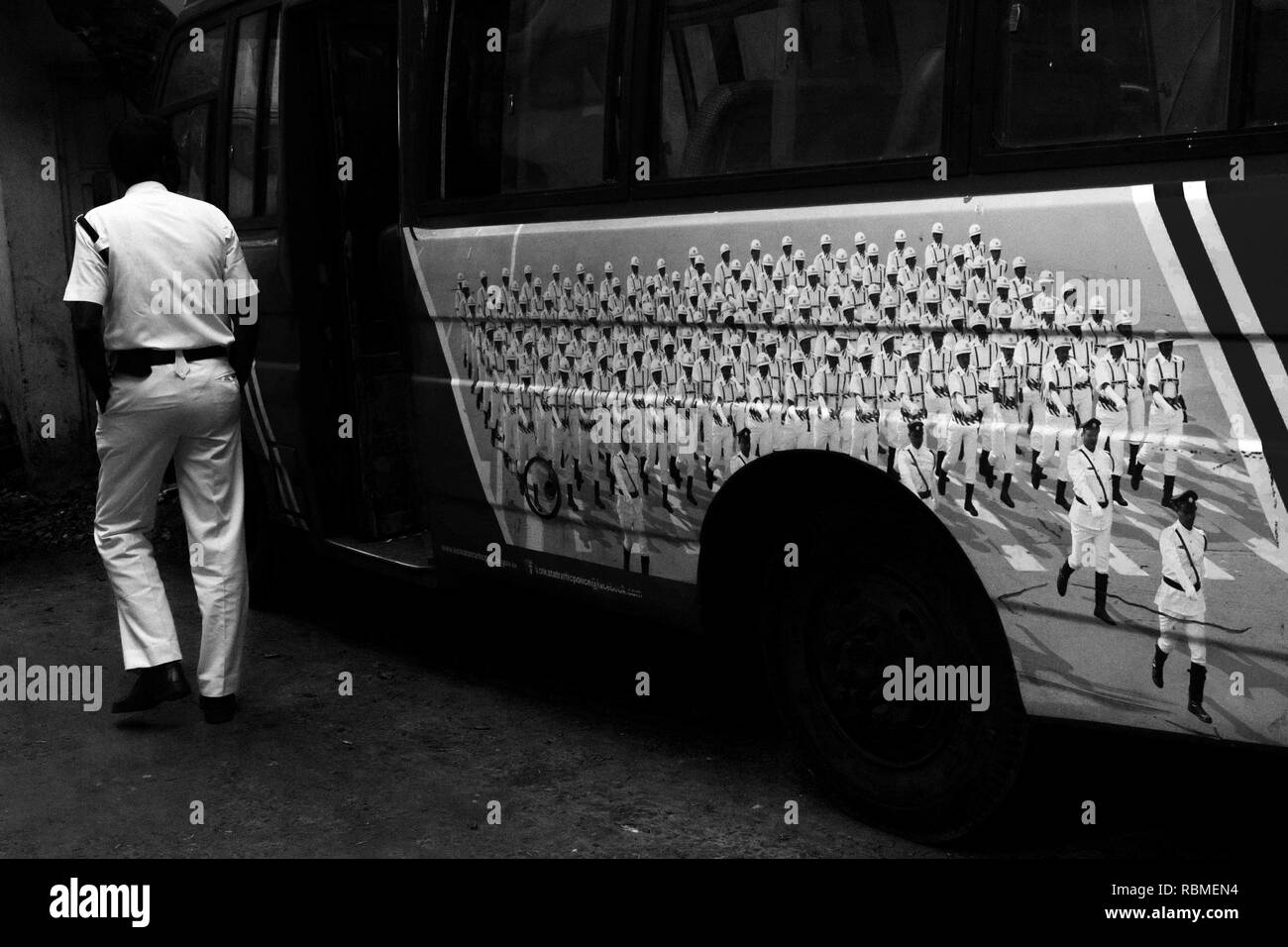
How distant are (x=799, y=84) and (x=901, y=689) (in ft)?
4.90

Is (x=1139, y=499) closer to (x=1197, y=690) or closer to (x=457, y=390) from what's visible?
(x=1197, y=690)

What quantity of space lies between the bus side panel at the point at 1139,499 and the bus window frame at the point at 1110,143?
0.07 metres

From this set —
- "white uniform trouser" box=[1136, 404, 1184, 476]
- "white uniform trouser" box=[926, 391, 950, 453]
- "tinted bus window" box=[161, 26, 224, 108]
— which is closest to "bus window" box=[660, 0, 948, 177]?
"white uniform trouser" box=[926, 391, 950, 453]

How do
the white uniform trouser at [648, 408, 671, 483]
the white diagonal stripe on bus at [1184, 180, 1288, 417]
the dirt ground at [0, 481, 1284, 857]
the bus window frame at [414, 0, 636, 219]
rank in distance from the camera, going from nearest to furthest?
1. the white diagonal stripe on bus at [1184, 180, 1288, 417]
2. the dirt ground at [0, 481, 1284, 857]
3. the white uniform trouser at [648, 408, 671, 483]
4. the bus window frame at [414, 0, 636, 219]

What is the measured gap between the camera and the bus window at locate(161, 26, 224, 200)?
598 cm

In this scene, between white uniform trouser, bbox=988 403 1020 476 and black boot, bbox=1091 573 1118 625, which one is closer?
black boot, bbox=1091 573 1118 625

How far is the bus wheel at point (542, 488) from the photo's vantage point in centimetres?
432

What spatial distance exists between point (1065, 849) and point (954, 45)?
1925 millimetres

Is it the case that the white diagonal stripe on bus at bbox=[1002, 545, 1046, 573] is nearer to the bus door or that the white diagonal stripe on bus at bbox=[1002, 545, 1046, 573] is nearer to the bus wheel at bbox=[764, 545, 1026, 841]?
the bus wheel at bbox=[764, 545, 1026, 841]

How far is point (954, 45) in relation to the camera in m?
3.16

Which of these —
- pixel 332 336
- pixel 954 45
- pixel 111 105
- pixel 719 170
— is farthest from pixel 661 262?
pixel 111 105

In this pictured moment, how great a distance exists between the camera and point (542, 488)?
4.38 metres

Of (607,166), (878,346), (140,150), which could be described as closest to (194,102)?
(140,150)

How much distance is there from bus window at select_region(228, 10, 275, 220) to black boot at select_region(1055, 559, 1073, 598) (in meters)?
3.69
